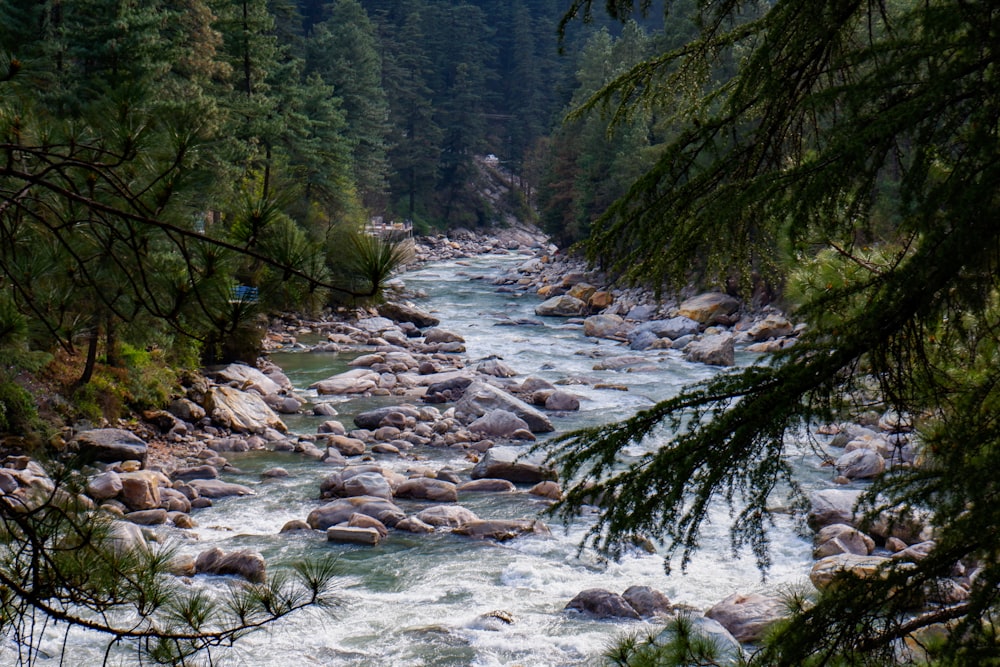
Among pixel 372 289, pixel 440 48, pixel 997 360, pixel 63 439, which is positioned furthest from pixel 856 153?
pixel 440 48

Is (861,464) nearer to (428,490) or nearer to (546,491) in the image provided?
(546,491)

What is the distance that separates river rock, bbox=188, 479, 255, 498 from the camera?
361 inches

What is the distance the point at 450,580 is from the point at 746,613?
2.34m

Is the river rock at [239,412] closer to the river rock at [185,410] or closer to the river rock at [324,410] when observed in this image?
the river rock at [185,410]

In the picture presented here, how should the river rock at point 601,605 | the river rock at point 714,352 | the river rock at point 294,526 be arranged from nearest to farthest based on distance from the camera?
1. the river rock at point 601,605
2. the river rock at point 294,526
3. the river rock at point 714,352

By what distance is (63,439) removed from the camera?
378 inches

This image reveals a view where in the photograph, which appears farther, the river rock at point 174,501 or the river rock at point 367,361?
the river rock at point 367,361

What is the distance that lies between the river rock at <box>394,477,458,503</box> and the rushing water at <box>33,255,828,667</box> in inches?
7.5

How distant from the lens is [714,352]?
18109 millimetres

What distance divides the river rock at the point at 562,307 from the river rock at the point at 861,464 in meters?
16.7

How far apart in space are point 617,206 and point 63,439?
845 centimetres

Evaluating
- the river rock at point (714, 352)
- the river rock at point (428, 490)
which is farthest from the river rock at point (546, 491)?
the river rock at point (714, 352)

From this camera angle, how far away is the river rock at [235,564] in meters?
6.88

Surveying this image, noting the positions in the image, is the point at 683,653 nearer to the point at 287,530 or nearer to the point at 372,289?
the point at 372,289
